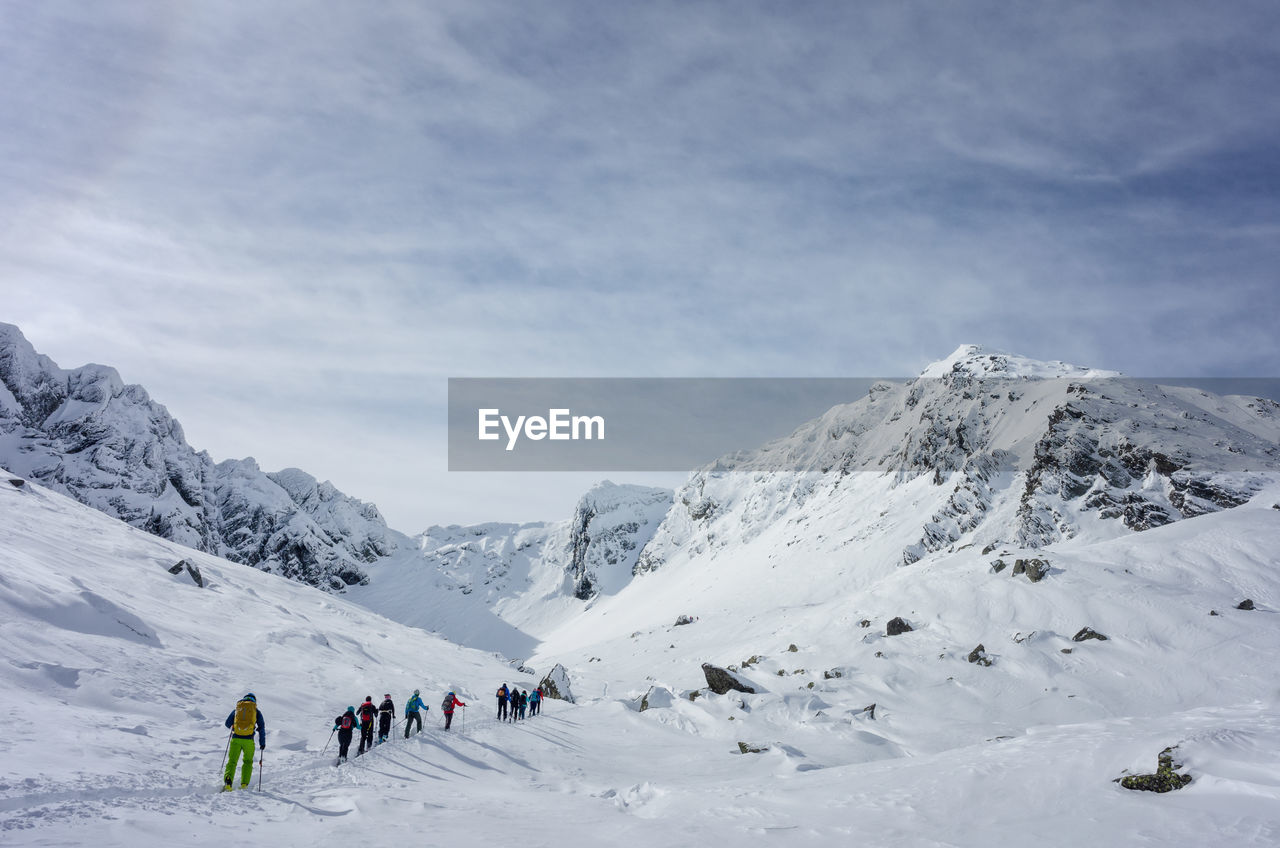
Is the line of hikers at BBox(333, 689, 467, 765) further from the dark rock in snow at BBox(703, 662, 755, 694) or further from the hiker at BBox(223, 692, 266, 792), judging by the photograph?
the dark rock in snow at BBox(703, 662, 755, 694)

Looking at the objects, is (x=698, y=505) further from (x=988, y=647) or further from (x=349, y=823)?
(x=349, y=823)

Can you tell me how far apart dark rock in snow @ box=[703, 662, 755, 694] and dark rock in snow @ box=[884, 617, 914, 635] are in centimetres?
1046

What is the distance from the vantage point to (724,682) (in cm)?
3259

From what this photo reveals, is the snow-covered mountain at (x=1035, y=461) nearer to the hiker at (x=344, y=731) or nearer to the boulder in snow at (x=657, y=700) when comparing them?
the boulder in snow at (x=657, y=700)

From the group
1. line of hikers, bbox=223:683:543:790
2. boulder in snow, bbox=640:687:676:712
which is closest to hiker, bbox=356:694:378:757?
line of hikers, bbox=223:683:543:790

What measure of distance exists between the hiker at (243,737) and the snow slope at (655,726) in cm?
43

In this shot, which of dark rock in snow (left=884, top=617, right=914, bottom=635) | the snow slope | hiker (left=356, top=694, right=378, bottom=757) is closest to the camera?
the snow slope

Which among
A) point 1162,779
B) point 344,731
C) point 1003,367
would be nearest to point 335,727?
point 344,731

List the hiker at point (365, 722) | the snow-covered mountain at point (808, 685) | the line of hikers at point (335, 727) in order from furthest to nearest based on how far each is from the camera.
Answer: the hiker at point (365, 722) < the line of hikers at point (335, 727) < the snow-covered mountain at point (808, 685)

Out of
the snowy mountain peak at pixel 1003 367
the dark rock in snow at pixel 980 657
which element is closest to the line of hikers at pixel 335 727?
the dark rock in snow at pixel 980 657

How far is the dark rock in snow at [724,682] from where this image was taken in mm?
32188

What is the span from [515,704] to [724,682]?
36.0 feet

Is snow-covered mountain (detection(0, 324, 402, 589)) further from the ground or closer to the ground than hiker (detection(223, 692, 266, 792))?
further from the ground

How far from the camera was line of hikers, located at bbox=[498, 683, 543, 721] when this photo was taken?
2691 cm
